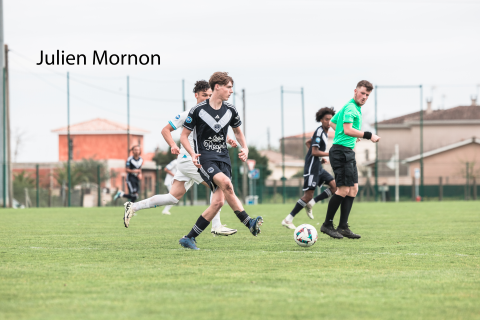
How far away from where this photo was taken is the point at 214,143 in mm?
7426

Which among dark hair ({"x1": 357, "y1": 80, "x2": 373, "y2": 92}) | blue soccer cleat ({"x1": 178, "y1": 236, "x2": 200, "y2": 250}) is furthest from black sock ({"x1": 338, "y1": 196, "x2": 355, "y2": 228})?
blue soccer cleat ({"x1": 178, "y1": 236, "x2": 200, "y2": 250})

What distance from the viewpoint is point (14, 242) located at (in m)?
8.39

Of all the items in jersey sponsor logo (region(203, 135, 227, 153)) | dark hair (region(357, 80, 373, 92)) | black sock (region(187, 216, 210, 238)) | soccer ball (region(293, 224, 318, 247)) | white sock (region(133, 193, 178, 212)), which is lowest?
soccer ball (region(293, 224, 318, 247))

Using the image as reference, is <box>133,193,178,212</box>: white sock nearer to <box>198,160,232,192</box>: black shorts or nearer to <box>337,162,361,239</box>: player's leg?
<box>198,160,232,192</box>: black shorts

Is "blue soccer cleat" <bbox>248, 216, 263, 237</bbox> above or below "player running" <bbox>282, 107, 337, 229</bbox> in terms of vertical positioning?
below

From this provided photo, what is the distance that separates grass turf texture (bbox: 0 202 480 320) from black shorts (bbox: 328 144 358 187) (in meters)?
0.78

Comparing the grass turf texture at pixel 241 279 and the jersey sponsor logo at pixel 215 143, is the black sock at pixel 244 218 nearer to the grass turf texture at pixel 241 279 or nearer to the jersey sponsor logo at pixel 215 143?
the grass turf texture at pixel 241 279

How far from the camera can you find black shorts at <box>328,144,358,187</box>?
8.52 m

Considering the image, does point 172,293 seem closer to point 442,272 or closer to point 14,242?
point 442,272

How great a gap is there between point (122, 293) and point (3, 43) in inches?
993

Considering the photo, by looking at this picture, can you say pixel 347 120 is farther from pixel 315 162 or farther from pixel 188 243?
pixel 315 162

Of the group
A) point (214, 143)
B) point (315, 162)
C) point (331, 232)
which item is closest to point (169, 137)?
point (214, 143)

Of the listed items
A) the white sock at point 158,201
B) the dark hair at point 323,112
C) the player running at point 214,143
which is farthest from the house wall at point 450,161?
the player running at point 214,143

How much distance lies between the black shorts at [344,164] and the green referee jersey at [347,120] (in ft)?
0.26
